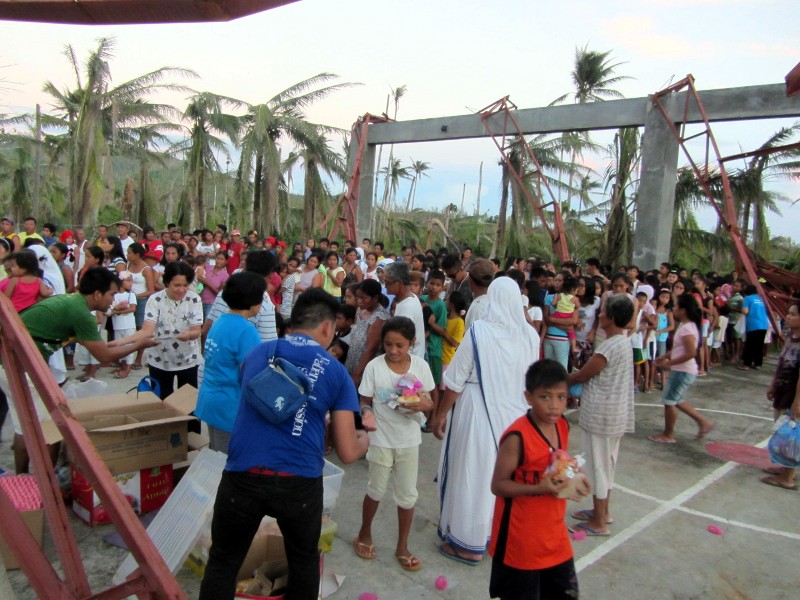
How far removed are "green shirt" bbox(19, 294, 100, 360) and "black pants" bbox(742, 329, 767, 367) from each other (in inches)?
473

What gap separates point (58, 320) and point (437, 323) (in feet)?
11.7

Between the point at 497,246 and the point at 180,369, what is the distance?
20.1m

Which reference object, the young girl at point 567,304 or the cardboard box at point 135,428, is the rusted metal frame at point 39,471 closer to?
the cardboard box at point 135,428

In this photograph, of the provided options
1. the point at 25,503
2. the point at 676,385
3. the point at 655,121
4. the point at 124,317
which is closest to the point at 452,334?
the point at 676,385

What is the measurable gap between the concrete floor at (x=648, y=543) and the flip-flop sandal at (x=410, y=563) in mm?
36

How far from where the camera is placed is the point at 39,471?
8.84 ft

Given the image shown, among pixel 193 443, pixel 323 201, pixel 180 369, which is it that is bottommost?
pixel 193 443

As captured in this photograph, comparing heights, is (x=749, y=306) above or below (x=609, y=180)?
below

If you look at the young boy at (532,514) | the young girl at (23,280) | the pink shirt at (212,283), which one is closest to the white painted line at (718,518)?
the young boy at (532,514)

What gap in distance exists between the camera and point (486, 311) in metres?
4.15

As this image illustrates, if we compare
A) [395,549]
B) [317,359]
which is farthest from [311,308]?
[395,549]

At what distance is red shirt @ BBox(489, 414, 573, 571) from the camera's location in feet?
8.91

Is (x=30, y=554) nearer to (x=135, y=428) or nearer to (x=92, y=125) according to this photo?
(x=135, y=428)

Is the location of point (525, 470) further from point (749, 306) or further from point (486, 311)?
point (749, 306)
